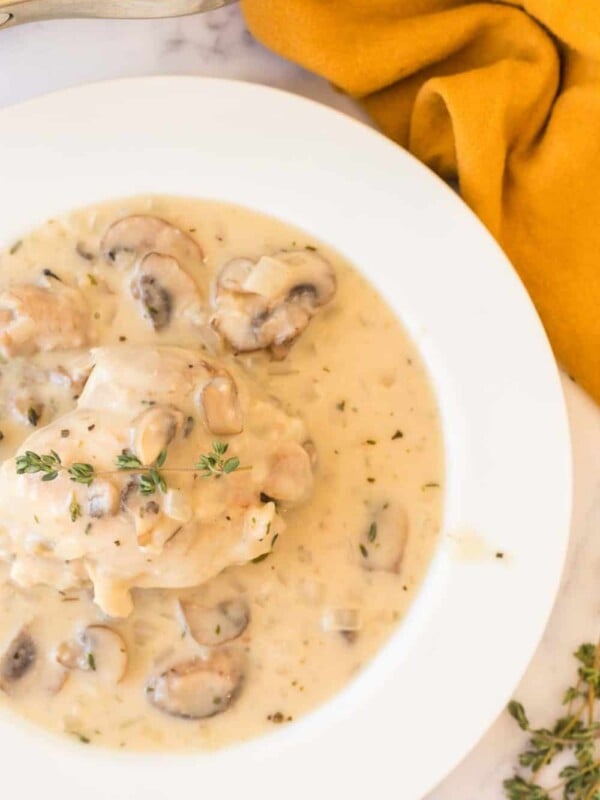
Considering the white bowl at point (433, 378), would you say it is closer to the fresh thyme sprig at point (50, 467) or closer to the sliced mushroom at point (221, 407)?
the sliced mushroom at point (221, 407)

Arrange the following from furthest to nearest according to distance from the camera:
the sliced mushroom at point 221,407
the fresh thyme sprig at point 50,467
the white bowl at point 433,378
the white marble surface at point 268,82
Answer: the white marble surface at point 268,82 → the white bowl at point 433,378 → the sliced mushroom at point 221,407 → the fresh thyme sprig at point 50,467

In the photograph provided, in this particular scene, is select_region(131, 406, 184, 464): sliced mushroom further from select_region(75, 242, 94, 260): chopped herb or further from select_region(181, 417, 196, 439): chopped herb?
select_region(75, 242, 94, 260): chopped herb

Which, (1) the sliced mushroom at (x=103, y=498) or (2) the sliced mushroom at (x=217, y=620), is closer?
(1) the sliced mushroom at (x=103, y=498)

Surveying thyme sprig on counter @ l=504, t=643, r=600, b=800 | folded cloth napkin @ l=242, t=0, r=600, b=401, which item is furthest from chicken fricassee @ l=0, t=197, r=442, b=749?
thyme sprig on counter @ l=504, t=643, r=600, b=800

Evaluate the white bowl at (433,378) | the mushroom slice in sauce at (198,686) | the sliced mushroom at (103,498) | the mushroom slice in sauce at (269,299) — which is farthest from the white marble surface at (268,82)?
the sliced mushroom at (103,498)

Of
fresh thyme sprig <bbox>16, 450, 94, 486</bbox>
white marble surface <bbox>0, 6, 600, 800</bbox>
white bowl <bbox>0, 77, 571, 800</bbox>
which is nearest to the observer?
fresh thyme sprig <bbox>16, 450, 94, 486</bbox>

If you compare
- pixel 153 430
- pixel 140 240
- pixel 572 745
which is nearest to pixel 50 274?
pixel 140 240

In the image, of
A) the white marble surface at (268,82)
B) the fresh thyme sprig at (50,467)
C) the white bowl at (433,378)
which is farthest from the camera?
the white marble surface at (268,82)

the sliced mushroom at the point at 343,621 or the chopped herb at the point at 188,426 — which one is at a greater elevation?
the chopped herb at the point at 188,426

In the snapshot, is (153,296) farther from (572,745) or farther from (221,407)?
(572,745)
